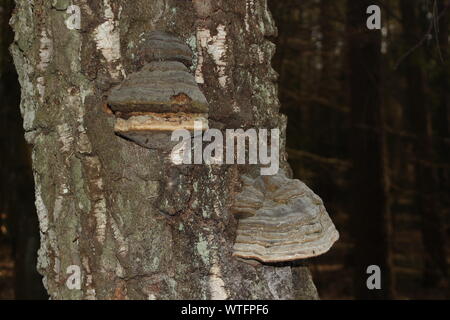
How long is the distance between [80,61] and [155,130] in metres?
0.46

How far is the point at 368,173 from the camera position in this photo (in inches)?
342

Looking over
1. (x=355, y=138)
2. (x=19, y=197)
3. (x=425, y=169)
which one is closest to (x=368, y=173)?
(x=355, y=138)

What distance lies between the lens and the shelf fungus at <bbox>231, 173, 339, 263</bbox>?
191cm

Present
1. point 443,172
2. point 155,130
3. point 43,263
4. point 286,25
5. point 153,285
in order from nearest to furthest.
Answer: point 155,130
point 153,285
point 43,263
point 286,25
point 443,172

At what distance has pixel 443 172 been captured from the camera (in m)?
16.4

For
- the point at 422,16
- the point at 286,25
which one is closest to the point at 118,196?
the point at 286,25

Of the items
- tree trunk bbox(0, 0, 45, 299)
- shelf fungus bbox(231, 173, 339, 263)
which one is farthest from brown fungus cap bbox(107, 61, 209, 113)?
tree trunk bbox(0, 0, 45, 299)

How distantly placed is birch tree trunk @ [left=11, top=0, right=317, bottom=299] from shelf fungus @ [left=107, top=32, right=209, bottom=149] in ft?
0.31

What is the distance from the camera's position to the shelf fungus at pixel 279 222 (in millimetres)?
1909

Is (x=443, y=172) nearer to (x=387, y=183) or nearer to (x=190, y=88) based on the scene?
(x=387, y=183)

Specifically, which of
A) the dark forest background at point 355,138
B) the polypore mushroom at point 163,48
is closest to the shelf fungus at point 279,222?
the polypore mushroom at point 163,48

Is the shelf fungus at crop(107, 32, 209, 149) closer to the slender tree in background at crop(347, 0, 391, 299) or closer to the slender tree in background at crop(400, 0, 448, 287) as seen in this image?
the slender tree in background at crop(347, 0, 391, 299)

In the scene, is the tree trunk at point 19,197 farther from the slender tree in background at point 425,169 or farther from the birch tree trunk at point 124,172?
the slender tree in background at point 425,169

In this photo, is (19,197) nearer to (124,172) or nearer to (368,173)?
(124,172)
